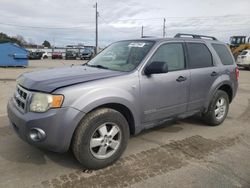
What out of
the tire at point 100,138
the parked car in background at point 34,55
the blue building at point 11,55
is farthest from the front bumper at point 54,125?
the parked car in background at point 34,55

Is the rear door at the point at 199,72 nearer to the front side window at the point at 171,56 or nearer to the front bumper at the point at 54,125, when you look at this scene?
the front side window at the point at 171,56

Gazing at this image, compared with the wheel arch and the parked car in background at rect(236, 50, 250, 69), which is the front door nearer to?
the wheel arch

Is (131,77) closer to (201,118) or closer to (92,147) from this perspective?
(92,147)

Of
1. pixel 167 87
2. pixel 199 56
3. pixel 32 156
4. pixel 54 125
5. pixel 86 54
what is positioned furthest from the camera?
pixel 86 54

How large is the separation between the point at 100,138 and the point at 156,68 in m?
1.27

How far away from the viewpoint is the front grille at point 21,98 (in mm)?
3143

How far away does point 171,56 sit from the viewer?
424cm

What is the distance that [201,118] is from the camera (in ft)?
17.6

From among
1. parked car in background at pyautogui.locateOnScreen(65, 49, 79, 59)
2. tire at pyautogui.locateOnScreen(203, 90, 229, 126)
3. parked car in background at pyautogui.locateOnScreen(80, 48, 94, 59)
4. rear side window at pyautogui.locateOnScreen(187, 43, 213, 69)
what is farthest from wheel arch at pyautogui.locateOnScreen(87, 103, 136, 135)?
parked car in background at pyautogui.locateOnScreen(65, 49, 79, 59)

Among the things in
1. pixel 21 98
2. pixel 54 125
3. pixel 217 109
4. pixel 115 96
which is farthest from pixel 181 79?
pixel 21 98

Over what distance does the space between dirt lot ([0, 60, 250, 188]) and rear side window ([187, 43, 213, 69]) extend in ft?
4.33

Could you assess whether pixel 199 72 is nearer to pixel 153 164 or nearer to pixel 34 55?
pixel 153 164

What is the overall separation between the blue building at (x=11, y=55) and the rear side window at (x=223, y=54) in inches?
749

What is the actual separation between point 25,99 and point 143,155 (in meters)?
1.87
